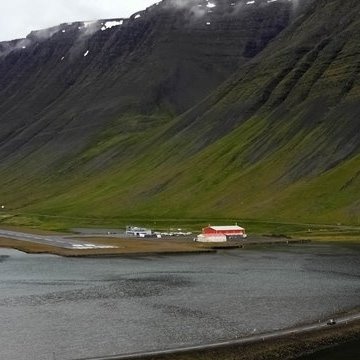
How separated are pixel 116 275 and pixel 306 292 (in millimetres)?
27799

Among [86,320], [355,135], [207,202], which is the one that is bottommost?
[207,202]

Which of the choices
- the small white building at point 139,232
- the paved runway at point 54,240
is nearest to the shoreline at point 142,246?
the paved runway at point 54,240

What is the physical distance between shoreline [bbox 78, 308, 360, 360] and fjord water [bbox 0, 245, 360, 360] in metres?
2.71

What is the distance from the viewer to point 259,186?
182 metres

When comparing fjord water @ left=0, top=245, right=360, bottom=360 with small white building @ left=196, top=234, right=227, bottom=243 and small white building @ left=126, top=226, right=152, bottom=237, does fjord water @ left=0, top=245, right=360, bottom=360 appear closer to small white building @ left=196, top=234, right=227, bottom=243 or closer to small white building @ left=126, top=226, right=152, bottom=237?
A: small white building @ left=196, top=234, right=227, bottom=243

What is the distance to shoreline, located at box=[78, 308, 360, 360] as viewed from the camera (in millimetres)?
45481

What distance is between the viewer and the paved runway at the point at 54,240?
12679 cm

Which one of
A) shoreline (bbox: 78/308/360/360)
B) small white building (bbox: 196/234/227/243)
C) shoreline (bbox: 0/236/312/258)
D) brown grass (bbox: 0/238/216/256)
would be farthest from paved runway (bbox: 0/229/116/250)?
shoreline (bbox: 78/308/360/360)

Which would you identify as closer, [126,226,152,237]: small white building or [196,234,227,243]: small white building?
[196,234,227,243]: small white building

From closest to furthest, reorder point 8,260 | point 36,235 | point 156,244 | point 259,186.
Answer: point 8,260, point 156,244, point 36,235, point 259,186

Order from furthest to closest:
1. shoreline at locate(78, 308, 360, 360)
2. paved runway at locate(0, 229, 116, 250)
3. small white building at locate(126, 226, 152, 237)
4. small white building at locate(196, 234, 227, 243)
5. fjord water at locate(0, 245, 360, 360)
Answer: small white building at locate(126, 226, 152, 237) → small white building at locate(196, 234, 227, 243) → paved runway at locate(0, 229, 116, 250) → fjord water at locate(0, 245, 360, 360) → shoreline at locate(78, 308, 360, 360)

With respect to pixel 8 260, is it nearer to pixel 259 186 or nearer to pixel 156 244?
pixel 156 244

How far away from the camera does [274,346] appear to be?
48.4 meters

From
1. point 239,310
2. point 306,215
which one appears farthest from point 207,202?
point 239,310
